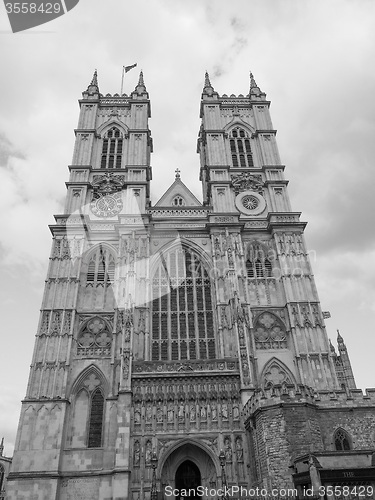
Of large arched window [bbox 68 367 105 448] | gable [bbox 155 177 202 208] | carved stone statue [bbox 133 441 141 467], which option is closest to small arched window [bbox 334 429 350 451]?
carved stone statue [bbox 133 441 141 467]

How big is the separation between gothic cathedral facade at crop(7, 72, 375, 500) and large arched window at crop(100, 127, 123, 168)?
12 centimetres

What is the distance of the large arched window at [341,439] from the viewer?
18391 mm

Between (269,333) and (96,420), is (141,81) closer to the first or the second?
(269,333)

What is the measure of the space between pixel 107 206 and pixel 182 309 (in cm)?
1009

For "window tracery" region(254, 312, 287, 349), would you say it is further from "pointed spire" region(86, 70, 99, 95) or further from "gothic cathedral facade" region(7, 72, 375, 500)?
"pointed spire" region(86, 70, 99, 95)

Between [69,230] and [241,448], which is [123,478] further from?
[69,230]

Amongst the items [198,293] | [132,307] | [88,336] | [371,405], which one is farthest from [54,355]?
[371,405]

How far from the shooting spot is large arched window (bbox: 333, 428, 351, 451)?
60.3 feet

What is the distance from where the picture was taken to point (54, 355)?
80.6 feet

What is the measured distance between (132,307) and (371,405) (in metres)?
13.9

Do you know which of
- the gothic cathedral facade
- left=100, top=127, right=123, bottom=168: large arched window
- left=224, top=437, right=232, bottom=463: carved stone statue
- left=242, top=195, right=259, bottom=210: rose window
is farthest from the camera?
left=100, top=127, right=123, bottom=168: large arched window

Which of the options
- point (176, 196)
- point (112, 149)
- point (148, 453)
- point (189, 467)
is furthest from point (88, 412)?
point (112, 149)

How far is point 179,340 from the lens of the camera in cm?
2617

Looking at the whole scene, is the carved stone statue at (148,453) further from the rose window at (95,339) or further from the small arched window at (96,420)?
the rose window at (95,339)
